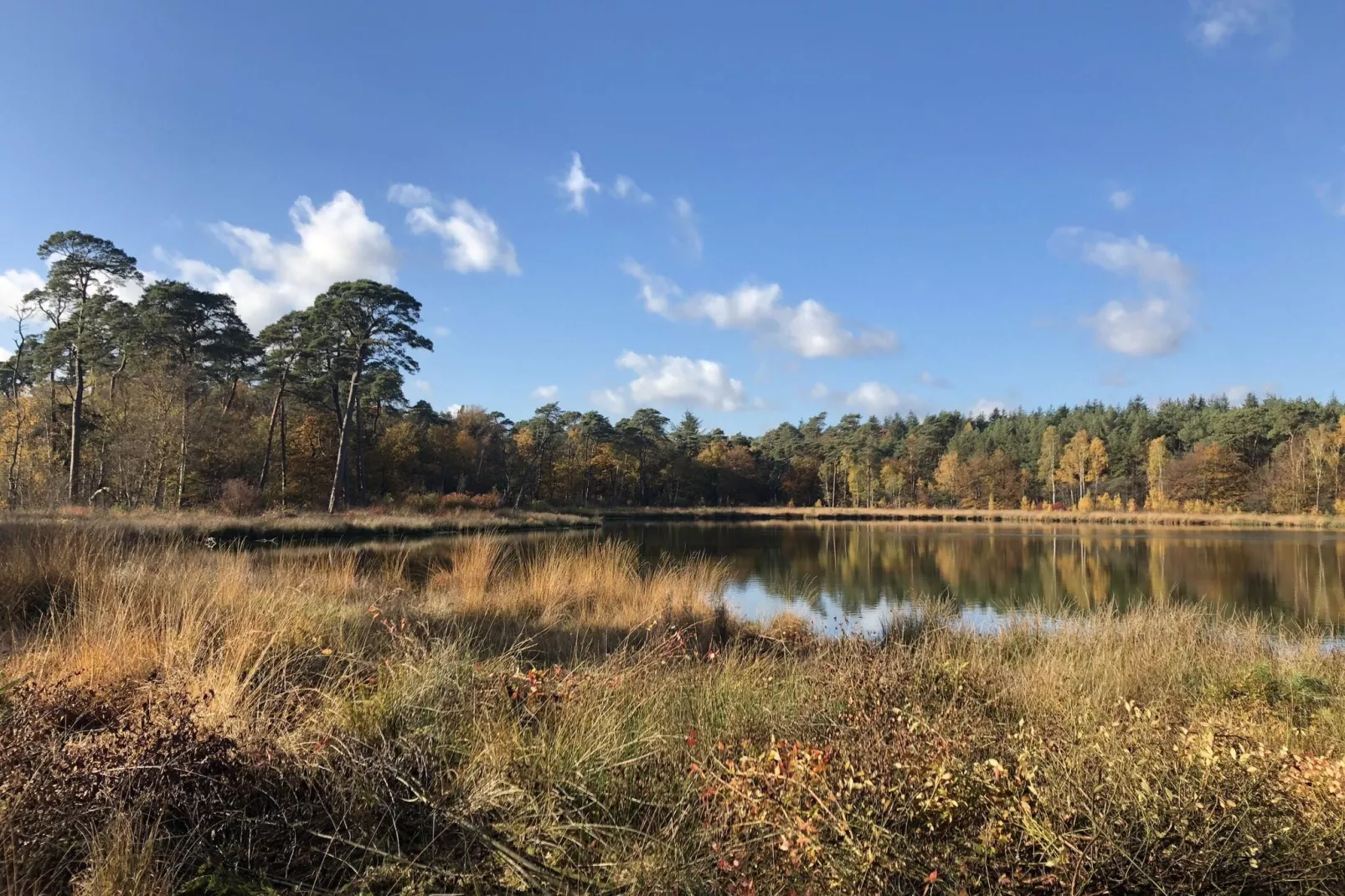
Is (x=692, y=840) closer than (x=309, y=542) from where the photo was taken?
Yes

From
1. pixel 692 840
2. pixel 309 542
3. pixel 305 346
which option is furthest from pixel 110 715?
pixel 305 346

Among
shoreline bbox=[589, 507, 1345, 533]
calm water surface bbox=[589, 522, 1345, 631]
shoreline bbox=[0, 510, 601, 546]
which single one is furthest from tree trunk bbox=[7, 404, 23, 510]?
shoreline bbox=[589, 507, 1345, 533]

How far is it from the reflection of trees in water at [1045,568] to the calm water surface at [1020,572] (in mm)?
38

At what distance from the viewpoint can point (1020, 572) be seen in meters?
17.3

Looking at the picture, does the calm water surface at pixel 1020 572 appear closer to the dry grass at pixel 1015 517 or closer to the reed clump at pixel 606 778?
the reed clump at pixel 606 778

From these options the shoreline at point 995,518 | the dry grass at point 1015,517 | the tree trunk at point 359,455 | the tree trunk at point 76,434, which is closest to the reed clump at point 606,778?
the tree trunk at point 76,434

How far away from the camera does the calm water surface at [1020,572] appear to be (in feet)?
36.4

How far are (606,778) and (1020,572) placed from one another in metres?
17.4

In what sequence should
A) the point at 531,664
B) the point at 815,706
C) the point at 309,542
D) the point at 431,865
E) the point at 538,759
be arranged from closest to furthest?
the point at 431,865
the point at 538,759
the point at 815,706
the point at 531,664
the point at 309,542

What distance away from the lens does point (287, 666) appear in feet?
11.4

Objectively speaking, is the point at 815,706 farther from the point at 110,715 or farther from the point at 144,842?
the point at 110,715

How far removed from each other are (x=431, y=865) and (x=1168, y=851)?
1855mm

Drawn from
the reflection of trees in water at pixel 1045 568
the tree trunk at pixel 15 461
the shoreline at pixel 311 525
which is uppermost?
the tree trunk at pixel 15 461

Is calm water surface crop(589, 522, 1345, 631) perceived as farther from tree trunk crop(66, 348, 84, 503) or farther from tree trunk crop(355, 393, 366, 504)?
tree trunk crop(66, 348, 84, 503)
